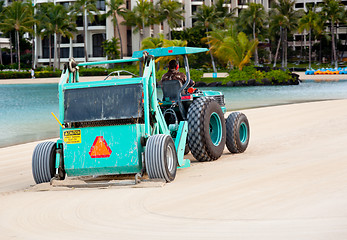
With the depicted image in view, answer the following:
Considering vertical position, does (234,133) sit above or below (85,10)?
below

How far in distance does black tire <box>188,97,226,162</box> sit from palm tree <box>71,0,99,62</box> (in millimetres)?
83321

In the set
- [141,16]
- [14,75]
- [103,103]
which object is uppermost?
[141,16]

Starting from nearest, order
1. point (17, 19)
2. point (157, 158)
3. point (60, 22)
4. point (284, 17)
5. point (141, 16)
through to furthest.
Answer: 1. point (157, 158)
2. point (141, 16)
3. point (60, 22)
4. point (284, 17)
5. point (17, 19)

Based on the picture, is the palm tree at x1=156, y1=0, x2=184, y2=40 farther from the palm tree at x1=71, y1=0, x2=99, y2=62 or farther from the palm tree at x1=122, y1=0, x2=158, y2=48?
the palm tree at x1=71, y1=0, x2=99, y2=62

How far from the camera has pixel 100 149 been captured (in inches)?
319

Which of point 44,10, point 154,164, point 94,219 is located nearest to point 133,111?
point 154,164

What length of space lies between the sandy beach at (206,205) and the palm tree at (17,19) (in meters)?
88.8

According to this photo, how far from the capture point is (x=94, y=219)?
609cm

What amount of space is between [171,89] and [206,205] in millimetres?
4182

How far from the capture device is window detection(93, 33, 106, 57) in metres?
97.9

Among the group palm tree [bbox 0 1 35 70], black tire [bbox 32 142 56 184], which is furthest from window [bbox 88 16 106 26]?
black tire [bbox 32 142 56 184]

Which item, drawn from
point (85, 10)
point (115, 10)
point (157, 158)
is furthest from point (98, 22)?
point (157, 158)

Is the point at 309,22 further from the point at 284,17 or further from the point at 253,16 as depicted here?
the point at 253,16

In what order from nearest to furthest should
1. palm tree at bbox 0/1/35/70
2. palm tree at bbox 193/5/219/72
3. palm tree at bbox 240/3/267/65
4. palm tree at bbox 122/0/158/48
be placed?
palm tree at bbox 122/0/158/48, palm tree at bbox 240/3/267/65, palm tree at bbox 193/5/219/72, palm tree at bbox 0/1/35/70
